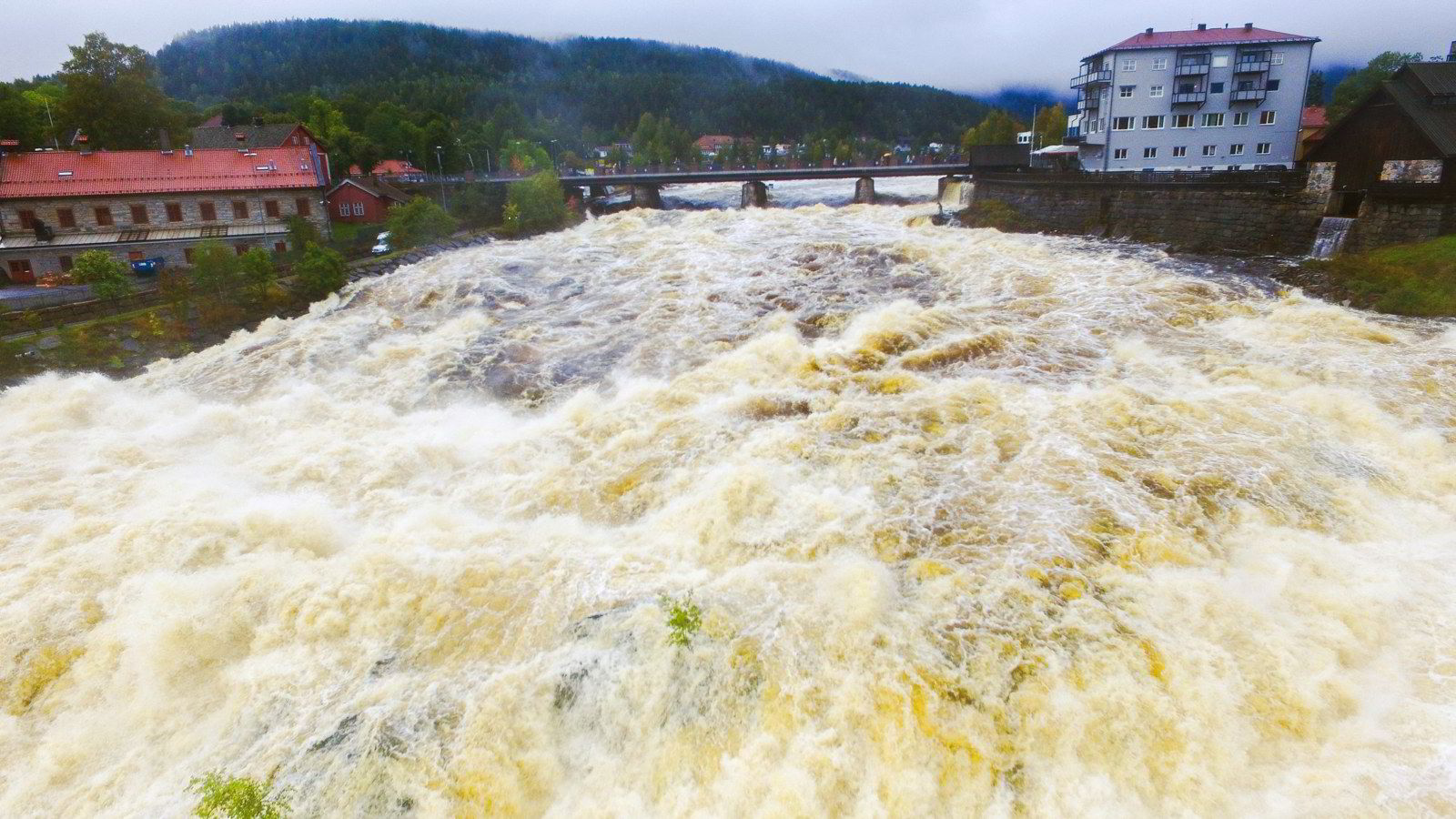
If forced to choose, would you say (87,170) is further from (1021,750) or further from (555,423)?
(1021,750)

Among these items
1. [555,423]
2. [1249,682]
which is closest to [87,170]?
[555,423]

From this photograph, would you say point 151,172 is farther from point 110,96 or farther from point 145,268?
point 110,96

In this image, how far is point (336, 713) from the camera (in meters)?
9.57

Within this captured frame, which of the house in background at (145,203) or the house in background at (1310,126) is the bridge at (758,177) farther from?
the house in background at (1310,126)

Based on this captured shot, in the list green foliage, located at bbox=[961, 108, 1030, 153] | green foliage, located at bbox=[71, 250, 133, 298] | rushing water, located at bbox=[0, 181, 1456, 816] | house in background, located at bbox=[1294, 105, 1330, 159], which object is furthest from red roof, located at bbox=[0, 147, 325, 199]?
green foliage, located at bbox=[961, 108, 1030, 153]

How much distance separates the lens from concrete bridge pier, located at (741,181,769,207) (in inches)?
2562

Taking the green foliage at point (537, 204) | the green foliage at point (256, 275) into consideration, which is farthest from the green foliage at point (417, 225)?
the green foliage at point (256, 275)

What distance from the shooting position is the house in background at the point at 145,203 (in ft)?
131

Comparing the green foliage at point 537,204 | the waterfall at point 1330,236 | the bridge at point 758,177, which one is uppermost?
the bridge at point 758,177

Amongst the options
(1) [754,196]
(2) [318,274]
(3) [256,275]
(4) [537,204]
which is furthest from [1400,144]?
(3) [256,275]

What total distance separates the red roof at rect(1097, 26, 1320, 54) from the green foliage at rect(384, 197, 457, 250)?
47072mm

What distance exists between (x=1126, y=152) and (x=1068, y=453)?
49.2 meters

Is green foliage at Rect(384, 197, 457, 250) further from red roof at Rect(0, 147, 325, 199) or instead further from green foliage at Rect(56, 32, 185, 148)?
green foliage at Rect(56, 32, 185, 148)

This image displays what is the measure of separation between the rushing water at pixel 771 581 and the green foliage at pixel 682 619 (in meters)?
0.16
